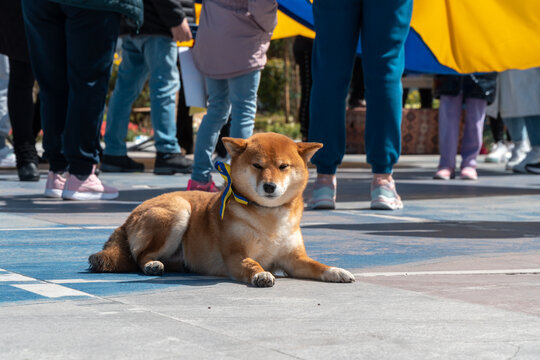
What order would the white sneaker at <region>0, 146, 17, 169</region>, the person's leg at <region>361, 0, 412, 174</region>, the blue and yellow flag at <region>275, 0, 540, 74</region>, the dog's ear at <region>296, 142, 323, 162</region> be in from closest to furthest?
the dog's ear at <region>296, 142, 323, 162</region>, the person's leg at <region>361, 0, 412, 174</region>, the blue and yellow flag at <region>275, 0, 540, 74</region>, the white sneaker at <region>0, 146, 17, 169</region>

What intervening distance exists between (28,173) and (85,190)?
1531 mm

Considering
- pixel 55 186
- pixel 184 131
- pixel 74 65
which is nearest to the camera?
pixel 74 65

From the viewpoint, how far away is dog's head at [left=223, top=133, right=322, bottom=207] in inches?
126

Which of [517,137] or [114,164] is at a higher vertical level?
[517,137]

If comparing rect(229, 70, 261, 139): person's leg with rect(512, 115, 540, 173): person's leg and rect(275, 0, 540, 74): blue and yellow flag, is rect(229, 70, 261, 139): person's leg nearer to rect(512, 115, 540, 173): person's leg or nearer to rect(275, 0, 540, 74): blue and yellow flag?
rect(275, 0, 540, 74): blue and yellow flag

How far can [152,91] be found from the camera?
7.96m

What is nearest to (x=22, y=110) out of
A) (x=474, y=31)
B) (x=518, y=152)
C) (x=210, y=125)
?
(x=210, y=125)

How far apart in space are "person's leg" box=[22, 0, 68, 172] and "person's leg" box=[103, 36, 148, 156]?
2.30 metres

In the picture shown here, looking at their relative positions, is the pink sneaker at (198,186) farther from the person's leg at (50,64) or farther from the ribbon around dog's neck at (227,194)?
the ribbon around dog's neck at (227,194)

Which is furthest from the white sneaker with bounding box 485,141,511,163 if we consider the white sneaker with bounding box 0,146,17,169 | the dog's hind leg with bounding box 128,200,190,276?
the dog's hind leg with bounding box 128,200,190,276

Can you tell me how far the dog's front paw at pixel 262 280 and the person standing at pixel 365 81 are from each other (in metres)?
2.53

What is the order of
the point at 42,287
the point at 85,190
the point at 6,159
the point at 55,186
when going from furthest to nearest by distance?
the point at 6,159, the point at 55,186, the point at 85,190, the point at 42,287

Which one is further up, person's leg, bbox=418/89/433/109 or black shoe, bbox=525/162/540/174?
person's leg, bbox=418/89/433/109

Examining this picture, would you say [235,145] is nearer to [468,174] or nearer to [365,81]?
[365,81]
